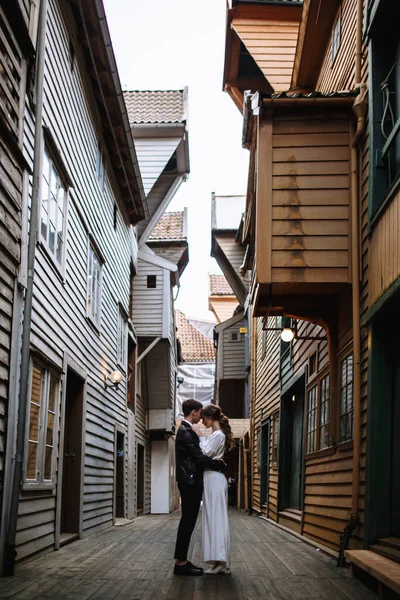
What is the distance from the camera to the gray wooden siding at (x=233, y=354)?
82.7ft

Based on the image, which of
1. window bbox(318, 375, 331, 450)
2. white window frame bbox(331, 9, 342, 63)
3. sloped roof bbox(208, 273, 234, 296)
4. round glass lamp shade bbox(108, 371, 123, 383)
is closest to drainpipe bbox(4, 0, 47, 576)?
white window frame bbox(331, 9, 342, 63)

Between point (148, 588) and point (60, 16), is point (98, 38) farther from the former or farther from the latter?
point (148, 588)

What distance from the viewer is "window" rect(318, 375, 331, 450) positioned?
9602 millimetres

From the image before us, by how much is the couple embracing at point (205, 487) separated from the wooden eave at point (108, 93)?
19.5ft

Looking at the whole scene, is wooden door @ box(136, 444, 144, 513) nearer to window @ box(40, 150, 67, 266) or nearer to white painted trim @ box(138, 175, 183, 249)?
white painted trim @ box(138, 175, 183, 249)

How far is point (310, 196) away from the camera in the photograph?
28.1 feet

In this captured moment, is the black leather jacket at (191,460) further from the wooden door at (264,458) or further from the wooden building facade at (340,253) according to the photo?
the wooden door at (264,458)

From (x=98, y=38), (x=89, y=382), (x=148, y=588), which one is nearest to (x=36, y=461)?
(x=148, y=588)

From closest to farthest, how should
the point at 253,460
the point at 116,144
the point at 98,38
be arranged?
the point at 98,38 < the point at 116,144 < the point at 253,460

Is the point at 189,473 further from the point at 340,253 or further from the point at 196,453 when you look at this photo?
the point at 340,253

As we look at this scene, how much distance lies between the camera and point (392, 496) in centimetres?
664

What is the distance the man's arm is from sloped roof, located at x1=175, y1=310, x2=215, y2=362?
35.4 metres

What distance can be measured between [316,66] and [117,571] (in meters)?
8.07

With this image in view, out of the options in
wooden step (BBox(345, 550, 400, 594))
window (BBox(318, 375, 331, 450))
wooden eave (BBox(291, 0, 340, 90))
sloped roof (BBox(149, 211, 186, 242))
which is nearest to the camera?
wooden step (BBox(345, 550, 400, 594))
